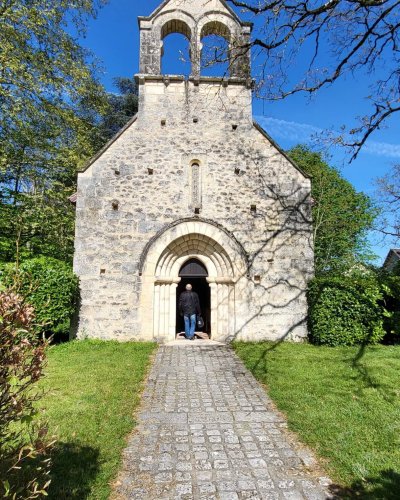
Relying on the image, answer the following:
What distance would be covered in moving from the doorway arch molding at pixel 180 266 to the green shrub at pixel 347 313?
2.30 m

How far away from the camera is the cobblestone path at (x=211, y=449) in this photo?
9.54 feet

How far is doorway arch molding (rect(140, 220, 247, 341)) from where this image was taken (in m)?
9.27

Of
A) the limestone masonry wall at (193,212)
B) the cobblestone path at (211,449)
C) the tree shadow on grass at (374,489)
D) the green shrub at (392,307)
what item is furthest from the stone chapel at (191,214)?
the tree shadow on grass at (374,489)

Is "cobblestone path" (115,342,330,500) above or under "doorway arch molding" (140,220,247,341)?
under

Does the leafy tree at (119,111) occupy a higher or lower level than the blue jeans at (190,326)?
higher

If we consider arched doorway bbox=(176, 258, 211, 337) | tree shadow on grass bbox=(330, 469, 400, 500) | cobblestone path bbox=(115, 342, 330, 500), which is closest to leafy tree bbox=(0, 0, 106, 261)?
arched doorway bbox=(176, 258, 211, 337)

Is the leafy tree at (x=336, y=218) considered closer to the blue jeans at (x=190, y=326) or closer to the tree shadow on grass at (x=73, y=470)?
the blue jeans at (x=190, y=326)

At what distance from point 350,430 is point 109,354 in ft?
17.8

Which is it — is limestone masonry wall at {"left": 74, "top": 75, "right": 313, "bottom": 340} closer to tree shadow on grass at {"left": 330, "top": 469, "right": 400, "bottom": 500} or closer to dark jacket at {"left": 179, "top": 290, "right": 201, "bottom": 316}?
dark jacket at {"left": 179, "top": 290, "right": 201, "bottom": 316}

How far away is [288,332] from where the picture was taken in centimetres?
925

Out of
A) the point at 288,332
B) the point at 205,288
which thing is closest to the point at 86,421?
the point at 288,332

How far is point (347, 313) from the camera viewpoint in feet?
28.7

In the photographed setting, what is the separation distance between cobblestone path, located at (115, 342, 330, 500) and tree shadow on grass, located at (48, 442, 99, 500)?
11.6 inches

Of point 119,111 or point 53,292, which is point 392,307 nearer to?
point 53,292
